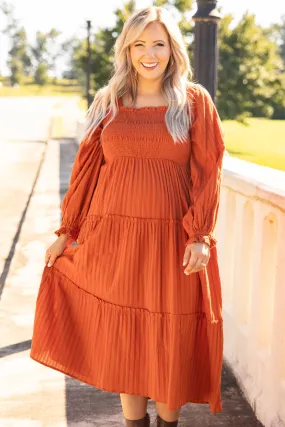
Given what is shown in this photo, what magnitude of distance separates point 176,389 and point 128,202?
766mm

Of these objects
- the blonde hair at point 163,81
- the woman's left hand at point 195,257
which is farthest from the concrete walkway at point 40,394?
the blonde hair at point 163,81

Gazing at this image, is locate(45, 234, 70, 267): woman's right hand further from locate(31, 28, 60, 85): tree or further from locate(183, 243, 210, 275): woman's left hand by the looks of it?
locate(31, 28, 60, 85): tree

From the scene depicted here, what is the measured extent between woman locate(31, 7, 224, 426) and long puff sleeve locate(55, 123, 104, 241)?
49 millimetres

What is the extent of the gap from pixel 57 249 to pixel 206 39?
2.39 m

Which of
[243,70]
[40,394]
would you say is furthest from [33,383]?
[243,70]

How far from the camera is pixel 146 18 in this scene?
266 cm

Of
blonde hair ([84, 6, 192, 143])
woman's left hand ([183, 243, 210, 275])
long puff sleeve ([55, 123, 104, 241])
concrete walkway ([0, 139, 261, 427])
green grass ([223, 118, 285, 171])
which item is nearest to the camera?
woman's left hand ([183, 243, 210, 275])

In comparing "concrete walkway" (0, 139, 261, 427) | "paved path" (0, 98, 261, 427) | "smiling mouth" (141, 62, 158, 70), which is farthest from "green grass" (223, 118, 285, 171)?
"smiling mouth" (141, 62, 158, 70)

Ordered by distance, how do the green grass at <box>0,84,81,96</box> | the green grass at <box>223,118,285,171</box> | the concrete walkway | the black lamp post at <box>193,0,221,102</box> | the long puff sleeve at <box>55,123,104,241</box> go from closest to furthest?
the long puff sleeve at <box>55,123,104,241</box>, the concrete walkway, the black lamp post at <box>193,0,221,102</box>, the green grass at <box>223,118,285,171</box>, the green grass at <box>0,84,81,96</box>

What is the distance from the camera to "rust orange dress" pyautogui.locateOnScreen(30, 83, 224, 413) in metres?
2.62

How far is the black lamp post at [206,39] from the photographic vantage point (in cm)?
469

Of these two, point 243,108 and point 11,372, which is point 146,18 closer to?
point 11,372

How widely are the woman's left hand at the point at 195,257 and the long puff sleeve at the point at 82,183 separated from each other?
0.60 metres

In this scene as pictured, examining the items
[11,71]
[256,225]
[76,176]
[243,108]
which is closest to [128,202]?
[76,176]
